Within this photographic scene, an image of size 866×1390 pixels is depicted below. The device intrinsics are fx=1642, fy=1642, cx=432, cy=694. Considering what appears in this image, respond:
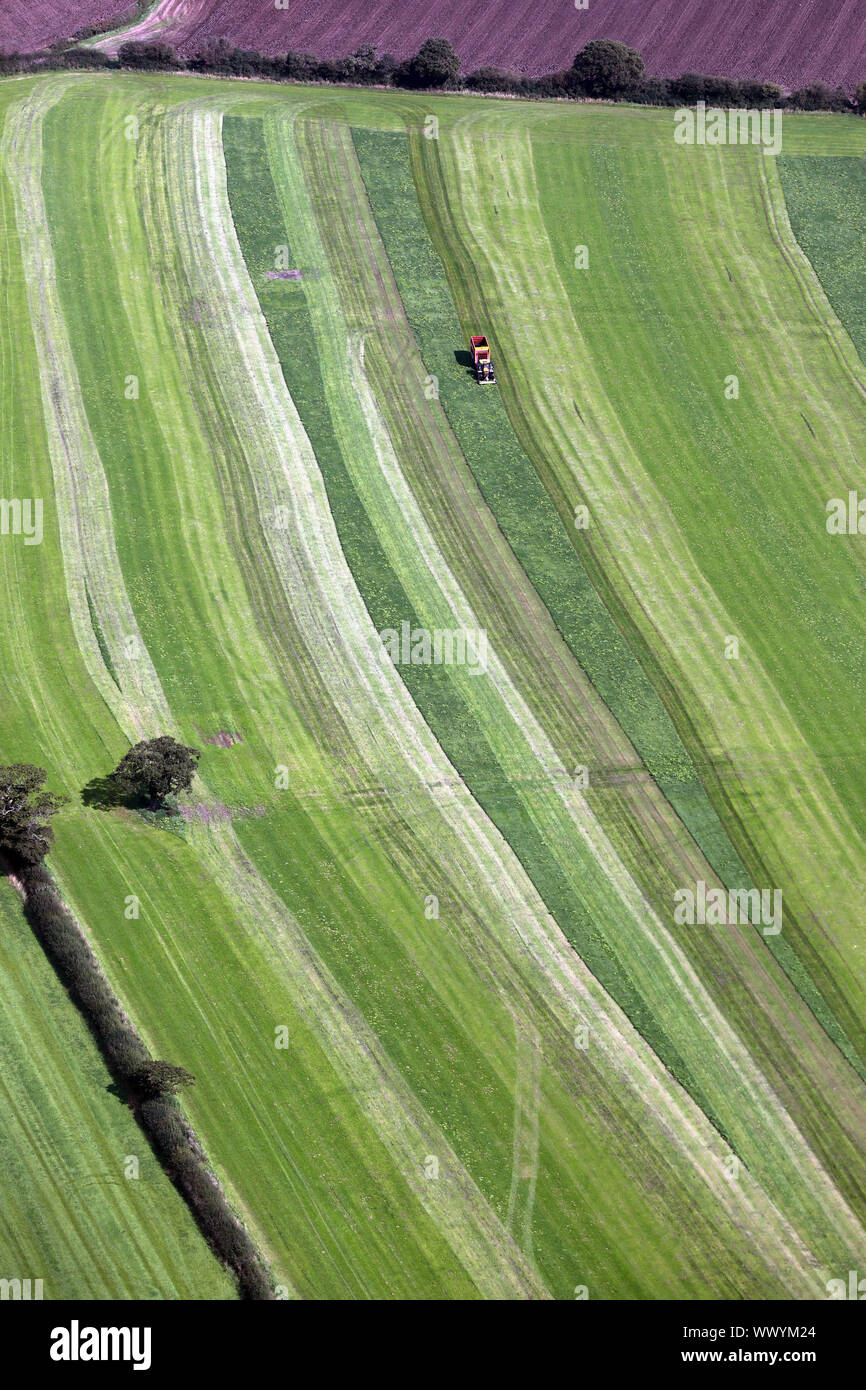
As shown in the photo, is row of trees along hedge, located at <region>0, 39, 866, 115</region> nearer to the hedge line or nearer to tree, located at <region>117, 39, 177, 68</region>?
tree, located at <region>117, 39, 177, 68</region>

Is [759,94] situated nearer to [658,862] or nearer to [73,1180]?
[658,862]

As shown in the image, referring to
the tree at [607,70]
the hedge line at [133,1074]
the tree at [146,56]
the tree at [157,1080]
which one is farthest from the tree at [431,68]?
the tree at [157,1080]

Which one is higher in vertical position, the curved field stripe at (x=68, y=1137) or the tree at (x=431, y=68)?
the tree at (x=431, y=68)

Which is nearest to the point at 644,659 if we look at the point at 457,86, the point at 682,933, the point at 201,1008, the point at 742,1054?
the point at 682,933

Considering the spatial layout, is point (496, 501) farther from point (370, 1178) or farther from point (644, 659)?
point (370, 1178)

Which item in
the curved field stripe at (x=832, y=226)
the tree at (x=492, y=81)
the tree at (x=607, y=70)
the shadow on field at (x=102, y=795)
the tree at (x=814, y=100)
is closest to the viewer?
the shadow on field at (x=102, y=795)

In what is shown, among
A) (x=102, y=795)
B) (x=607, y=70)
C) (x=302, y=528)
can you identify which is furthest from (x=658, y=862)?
(x=607, y=70)

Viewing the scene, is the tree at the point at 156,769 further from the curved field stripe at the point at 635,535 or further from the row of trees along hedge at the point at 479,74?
the row of trees along hedge at the point at 479,74
